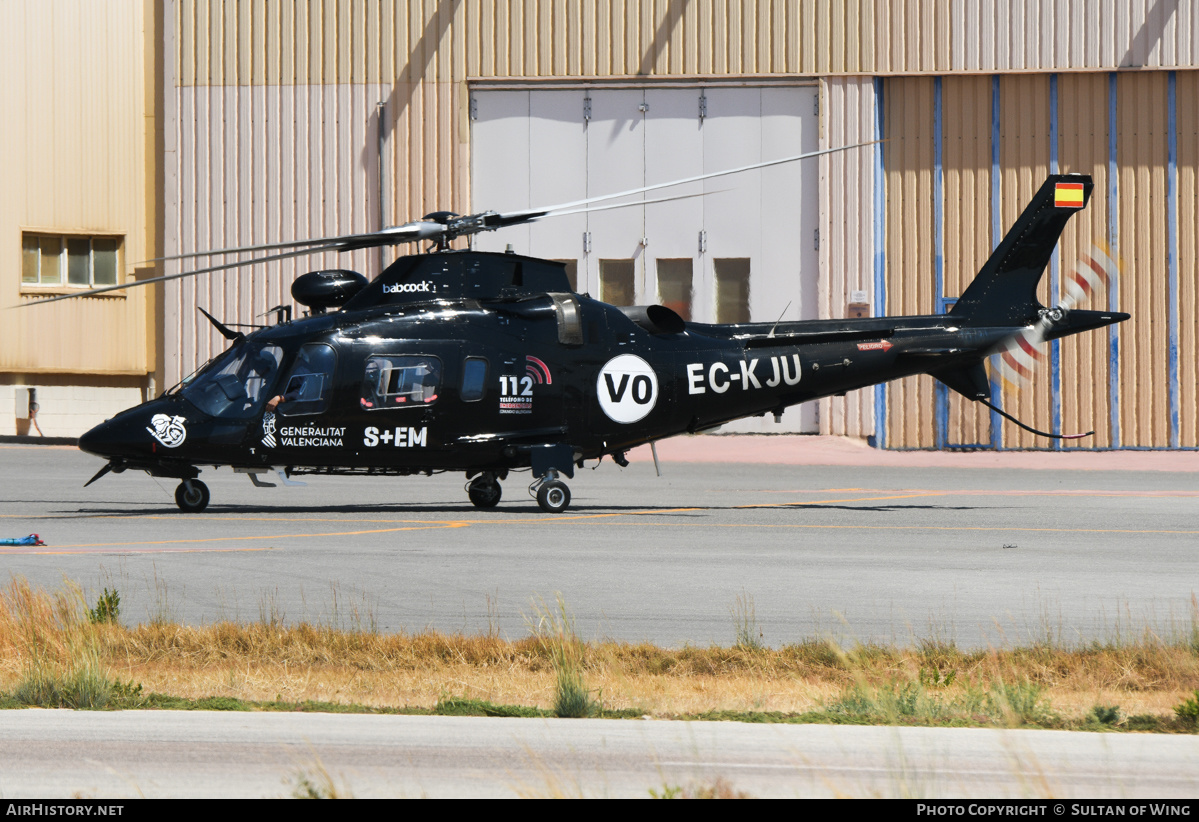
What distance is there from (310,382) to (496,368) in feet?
8.23

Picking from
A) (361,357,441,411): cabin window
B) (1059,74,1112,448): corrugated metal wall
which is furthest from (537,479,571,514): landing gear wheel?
(1059,74,1112,448): corrugated metal wall

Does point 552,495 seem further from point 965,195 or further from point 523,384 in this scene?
point 965,195

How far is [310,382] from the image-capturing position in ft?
58.3

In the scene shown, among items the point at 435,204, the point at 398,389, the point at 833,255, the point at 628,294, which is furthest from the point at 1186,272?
the point at 398,389

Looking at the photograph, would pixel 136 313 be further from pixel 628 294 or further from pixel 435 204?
pixel 628 294

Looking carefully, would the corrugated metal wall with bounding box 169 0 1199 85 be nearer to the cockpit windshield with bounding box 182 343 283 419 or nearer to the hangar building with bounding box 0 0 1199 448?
the hangar building with bounding box 0 0 1199 448

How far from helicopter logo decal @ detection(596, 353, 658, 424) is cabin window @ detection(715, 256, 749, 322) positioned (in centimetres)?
1321

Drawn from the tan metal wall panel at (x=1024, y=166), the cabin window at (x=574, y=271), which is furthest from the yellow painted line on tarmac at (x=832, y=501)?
the cabin window at (x=574, y=271)

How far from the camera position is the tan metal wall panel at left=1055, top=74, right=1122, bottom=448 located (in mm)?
30859

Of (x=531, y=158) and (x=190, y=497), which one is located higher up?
(x=531, y=158)

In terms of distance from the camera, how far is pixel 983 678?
29.2ft

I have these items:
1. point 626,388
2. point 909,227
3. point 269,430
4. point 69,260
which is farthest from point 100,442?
point 909,227
